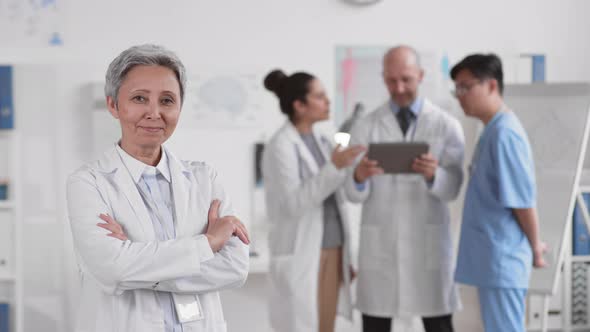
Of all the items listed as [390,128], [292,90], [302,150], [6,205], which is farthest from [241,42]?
[6,205]

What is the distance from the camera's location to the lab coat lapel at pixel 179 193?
1383 millimetres

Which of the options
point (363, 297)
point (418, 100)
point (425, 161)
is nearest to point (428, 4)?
point (418, 100)

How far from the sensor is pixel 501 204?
240 cm

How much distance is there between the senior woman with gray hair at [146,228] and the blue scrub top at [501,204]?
4.21 feet

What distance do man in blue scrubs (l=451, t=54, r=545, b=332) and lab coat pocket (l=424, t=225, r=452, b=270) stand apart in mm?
203

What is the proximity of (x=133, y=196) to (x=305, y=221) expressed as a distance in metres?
1.53

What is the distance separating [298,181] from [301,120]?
0.28 metres

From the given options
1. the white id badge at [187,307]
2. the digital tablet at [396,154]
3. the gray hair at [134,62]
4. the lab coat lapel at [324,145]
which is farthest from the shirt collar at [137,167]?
the lab coat lapel at [324,145]

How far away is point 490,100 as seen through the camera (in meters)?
2.55

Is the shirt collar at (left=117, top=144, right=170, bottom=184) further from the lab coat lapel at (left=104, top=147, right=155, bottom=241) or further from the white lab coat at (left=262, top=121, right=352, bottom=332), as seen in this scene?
the white lab coat at (left=262, top=121, right=352, bottom=332)

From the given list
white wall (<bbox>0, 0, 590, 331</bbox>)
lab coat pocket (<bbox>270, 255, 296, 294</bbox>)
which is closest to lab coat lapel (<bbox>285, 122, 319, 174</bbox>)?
lab coat pocket (<bbox>270, 255, 296, 294</bbox>)

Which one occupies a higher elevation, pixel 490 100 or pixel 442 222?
pixel 490 100

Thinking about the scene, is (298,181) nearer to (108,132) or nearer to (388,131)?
(388,131)

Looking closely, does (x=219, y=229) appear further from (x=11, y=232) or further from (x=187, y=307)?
(x=11, y=232)
